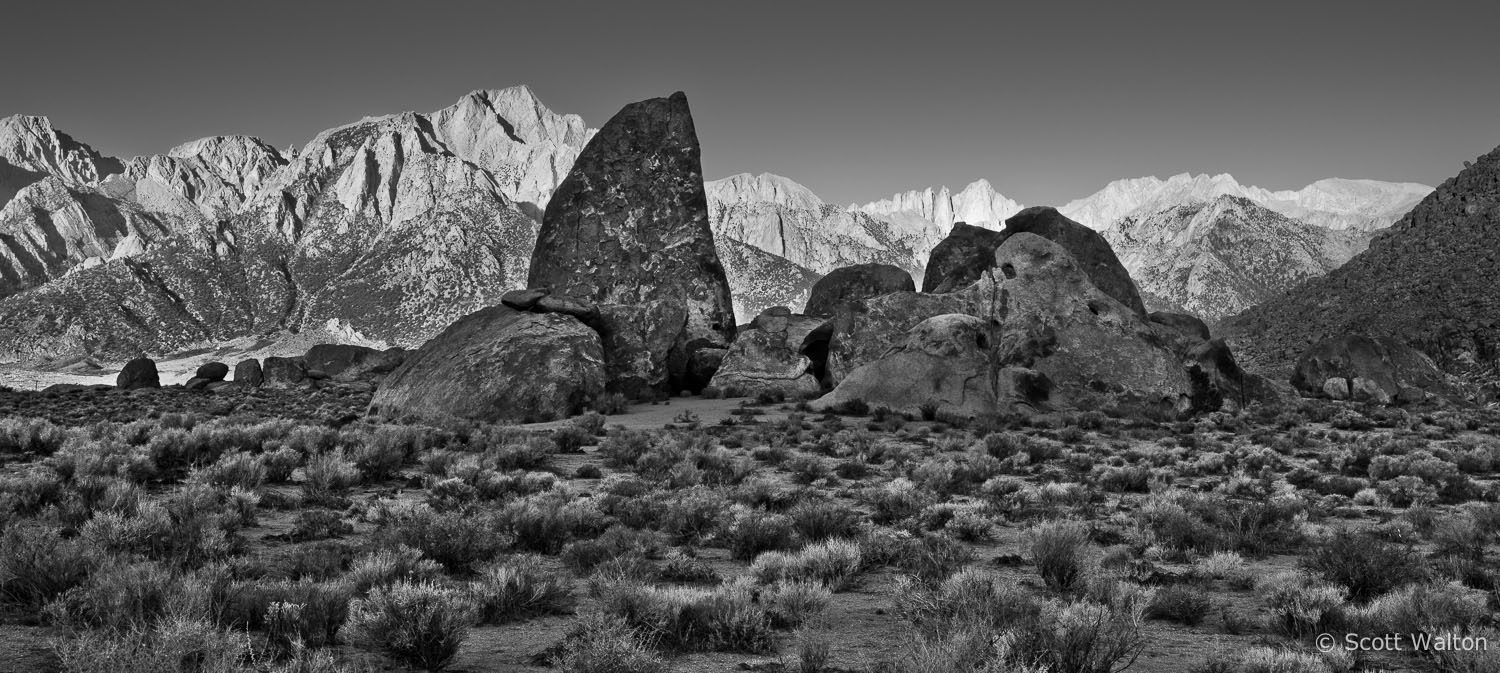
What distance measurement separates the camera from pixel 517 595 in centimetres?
641

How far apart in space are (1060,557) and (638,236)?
29.7 m

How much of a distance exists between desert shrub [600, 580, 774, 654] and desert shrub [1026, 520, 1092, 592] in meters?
2.73

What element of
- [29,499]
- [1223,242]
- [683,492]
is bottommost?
[683,492]

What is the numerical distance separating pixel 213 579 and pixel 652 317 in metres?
26.0

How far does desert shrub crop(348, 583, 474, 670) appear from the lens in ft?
16.8

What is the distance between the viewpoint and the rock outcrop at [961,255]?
41.0 meters

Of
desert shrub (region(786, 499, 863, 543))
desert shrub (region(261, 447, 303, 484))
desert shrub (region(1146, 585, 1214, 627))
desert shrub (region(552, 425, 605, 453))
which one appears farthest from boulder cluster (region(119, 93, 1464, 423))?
desert shrub (region(1146, 585, 1214, 627))

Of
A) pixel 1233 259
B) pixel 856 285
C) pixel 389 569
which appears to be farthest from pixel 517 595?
pixel 1233 259

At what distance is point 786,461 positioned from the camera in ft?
50.4

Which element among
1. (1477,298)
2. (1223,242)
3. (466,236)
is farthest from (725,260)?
(1477,298)

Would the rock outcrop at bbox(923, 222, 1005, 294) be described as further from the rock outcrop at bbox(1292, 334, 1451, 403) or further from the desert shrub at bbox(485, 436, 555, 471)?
the desert shrub at bbox(485, 436, 555, 471)

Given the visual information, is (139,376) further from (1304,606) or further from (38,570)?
(1304,606)

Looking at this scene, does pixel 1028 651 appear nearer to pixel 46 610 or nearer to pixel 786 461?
pixel 46 610

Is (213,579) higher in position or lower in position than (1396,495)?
higher
